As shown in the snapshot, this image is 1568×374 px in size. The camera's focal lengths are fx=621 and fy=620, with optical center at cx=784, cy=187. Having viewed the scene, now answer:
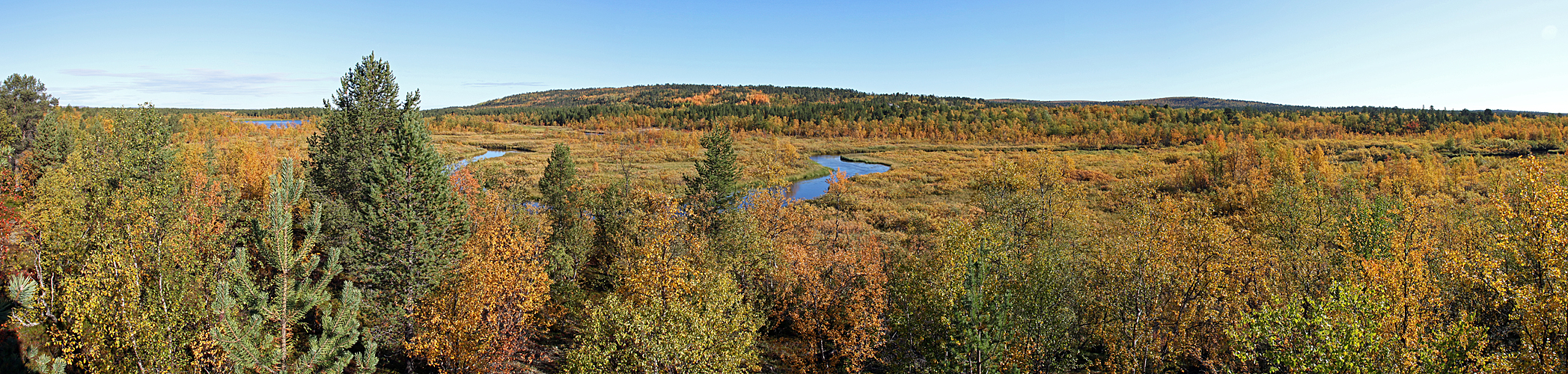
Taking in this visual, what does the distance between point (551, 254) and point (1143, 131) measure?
18398 cm

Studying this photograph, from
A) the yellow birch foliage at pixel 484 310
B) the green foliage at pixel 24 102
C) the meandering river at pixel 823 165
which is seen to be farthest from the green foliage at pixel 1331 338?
the green foliage at pixel 24 102

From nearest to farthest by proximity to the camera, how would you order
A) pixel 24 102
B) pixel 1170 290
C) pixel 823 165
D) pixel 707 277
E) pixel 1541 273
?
pixel 1541 273 → pixel 1170 290 → pixel 707 277 → pixel 24 102 → pixel 823 165

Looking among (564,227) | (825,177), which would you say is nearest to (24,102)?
(564,227)

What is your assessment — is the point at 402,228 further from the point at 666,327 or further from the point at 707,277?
the point at 666,327

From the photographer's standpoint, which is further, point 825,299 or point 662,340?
point 825,299

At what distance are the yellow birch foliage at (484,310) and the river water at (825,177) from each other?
3856cm

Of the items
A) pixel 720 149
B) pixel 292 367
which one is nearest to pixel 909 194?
pixel 720 149

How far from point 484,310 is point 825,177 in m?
88.3

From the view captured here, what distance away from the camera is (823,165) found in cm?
13350

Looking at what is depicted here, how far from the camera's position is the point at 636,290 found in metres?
22.1

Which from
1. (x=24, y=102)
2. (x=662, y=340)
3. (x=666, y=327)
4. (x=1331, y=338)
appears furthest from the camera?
(x=24, y=102)

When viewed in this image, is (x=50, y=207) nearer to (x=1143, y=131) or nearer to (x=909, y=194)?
(x=909, y=194)

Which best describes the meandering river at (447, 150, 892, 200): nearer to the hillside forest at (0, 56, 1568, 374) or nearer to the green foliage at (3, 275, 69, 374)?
the hillside forest at (0, 56, 1568, 374)

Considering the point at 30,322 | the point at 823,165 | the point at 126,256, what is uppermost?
the point at 126,256
